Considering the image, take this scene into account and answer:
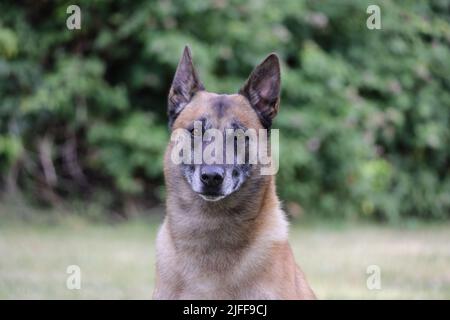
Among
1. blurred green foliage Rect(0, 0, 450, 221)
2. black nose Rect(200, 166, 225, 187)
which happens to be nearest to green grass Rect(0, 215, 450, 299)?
blurred green foliage Rect(0, 0, 450, 221)

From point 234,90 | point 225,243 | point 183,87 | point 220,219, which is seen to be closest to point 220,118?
point 183,87

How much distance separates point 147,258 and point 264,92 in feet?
13.4

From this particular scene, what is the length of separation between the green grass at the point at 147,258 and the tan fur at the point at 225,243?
1.88m

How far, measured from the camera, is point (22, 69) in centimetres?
985

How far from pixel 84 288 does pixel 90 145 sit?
425cm

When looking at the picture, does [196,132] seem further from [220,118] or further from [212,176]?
[212,176]

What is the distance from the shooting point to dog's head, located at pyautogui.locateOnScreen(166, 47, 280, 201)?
427cm

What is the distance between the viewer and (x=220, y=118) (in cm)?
442

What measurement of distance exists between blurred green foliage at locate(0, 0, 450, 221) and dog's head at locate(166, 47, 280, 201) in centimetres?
501

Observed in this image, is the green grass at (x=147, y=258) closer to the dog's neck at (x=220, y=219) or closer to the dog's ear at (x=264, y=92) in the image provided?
the dog's neck at (x=220, y=219)

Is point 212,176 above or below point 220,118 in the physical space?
below

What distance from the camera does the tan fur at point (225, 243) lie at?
4070 mm
